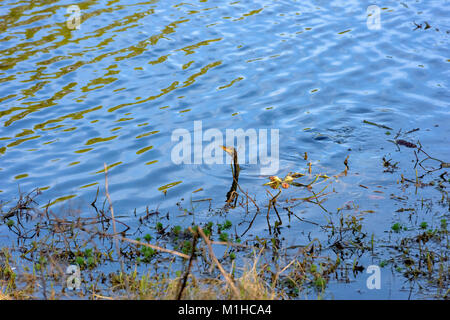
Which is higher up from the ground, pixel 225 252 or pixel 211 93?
pixel 211 93

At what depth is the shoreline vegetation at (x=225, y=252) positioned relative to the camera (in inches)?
157

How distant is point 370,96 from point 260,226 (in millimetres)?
3242

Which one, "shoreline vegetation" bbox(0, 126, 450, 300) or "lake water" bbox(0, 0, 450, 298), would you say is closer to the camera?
"shoreline vegetation" bbox(0, 126, 450, 300)

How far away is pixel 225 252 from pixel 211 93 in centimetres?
352

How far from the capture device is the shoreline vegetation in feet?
13.0

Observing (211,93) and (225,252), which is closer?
(225,252)

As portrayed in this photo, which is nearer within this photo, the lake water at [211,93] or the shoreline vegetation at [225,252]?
the shoreline vegetation at [225,252]

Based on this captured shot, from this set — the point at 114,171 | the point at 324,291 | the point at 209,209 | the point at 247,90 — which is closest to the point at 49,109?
the point at 114,171

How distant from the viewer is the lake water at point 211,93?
5785 mm

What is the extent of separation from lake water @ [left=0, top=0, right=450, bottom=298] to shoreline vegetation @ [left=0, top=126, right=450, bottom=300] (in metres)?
0.15

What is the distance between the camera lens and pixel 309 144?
21.0 feet

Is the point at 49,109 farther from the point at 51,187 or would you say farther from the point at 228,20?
the point at 228,20

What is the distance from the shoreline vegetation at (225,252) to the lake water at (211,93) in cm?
15

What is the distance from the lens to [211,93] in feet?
24.9
